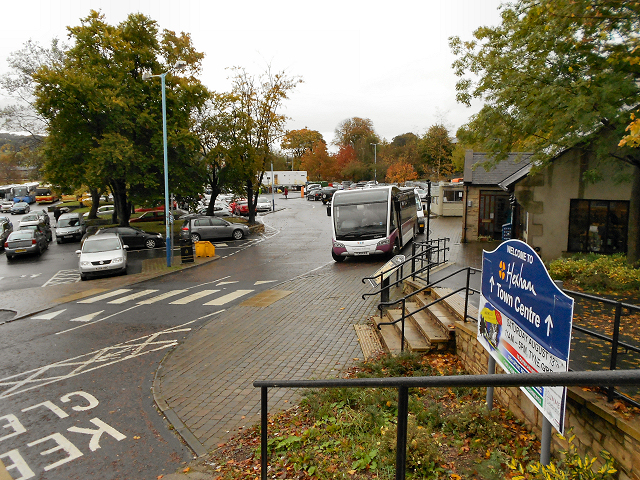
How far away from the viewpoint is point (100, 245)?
2105 cm

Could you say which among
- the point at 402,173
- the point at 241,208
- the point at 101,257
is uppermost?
the point at 402,173

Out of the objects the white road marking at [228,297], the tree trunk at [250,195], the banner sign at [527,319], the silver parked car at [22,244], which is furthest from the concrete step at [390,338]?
the tree trunk at [250,195]

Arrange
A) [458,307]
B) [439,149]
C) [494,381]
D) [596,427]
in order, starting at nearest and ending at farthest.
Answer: [494,381], [596,427], [458,307], [439,149]

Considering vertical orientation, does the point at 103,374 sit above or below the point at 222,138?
below

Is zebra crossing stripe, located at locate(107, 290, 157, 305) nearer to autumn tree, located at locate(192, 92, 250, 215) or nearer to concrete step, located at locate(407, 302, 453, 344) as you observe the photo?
concrete step, located at locate(407, 302, 453, 344)

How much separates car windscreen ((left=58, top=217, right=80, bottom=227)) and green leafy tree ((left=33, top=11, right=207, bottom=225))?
5.21 meters

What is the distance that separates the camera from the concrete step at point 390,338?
8.37 m

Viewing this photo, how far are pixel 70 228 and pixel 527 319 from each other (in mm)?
34961

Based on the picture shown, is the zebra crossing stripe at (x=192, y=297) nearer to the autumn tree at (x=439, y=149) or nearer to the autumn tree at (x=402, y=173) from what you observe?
the autumn tree at (x=439, y=149)

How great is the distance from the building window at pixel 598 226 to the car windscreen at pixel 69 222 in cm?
3210

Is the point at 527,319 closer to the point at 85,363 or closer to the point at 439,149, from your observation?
the point at 85,363

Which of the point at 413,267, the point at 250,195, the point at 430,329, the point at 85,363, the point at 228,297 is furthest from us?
the point at 250,195

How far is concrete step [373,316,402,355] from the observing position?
27.5 feet

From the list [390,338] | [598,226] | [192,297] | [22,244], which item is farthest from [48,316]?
[598,226]
